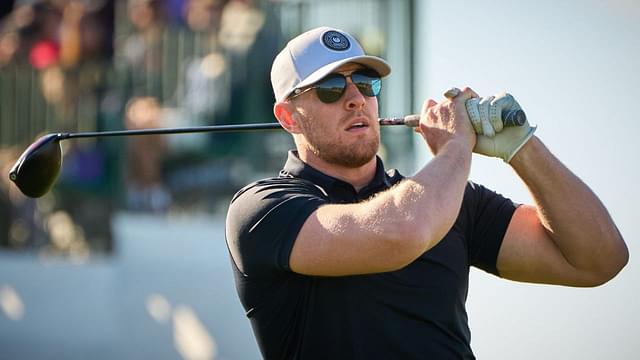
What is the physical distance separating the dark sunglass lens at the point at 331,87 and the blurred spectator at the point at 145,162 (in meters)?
4.51

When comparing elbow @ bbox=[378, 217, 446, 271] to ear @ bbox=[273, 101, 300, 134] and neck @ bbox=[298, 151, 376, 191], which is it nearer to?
neck @ bbox=[298, 151, 376, 191]

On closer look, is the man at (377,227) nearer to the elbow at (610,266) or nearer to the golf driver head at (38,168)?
the elbow at (610,266)

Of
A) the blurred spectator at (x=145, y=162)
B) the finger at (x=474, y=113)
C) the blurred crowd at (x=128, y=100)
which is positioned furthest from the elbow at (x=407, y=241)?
the blurred spectator at (x=145, y=162)

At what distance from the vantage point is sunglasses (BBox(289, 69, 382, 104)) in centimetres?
348

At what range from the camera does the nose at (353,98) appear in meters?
3.48

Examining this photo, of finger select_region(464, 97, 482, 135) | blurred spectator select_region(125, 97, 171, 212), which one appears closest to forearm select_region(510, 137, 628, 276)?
finger select_region(464, 97, 482, 135)

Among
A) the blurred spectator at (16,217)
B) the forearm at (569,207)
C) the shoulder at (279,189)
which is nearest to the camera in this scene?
the shoulder at (279,189)

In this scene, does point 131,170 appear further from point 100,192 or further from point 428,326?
point 428,326

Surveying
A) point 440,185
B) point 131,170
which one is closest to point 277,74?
point 440,185

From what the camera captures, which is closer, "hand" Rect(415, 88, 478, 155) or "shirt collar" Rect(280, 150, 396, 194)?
"hand" Rect(415, 88, 478, 155)

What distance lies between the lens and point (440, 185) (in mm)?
2969

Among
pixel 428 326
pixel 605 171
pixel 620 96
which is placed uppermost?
pixel 620 96

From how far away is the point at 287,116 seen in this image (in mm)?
3678

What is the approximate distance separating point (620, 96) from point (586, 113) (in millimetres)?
161
